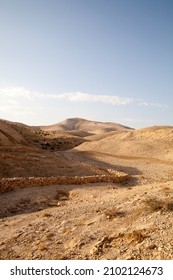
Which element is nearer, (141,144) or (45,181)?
(45,181)

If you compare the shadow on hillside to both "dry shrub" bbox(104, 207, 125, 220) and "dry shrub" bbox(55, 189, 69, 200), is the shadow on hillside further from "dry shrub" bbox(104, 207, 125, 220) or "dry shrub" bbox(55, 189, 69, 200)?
"dry shrub" bbox(104, 207, 125, 220)

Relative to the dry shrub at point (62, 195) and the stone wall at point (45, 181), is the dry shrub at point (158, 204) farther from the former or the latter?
the stone wall at point (45, 181)

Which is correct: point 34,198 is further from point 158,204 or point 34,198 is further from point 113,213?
point 158,204

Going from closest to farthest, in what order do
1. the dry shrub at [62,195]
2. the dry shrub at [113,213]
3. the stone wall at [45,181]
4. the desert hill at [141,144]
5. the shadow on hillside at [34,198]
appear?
1. the dry shrub at [113,213]
2. the shadow on hillside at [34,198]
3. the dry shrub at [62,195]
4. the stone wall at [45,181]
5. the desert hill at [141,144]

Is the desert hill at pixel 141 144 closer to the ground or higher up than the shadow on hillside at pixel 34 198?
higher up

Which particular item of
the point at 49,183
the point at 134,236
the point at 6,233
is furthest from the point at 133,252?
the point at 49,183

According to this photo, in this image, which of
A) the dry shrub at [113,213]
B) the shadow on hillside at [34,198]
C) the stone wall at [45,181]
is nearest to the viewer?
the dry shrub at [113,213]

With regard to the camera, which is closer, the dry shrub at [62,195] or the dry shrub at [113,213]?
the dry shrub at [113,213]

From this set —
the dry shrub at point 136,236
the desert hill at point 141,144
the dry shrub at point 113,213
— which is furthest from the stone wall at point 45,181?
the desert hill at point 141,144

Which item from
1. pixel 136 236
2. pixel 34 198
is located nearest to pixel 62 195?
pixel 34 198

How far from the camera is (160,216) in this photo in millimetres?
10758

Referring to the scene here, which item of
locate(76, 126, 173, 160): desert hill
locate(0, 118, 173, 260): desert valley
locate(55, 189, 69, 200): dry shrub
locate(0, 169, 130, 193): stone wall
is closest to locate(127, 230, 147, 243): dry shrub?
locate(0, 118, 173, 260): desert valley
